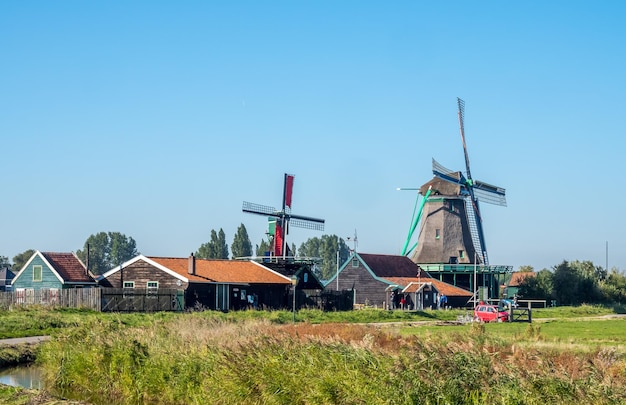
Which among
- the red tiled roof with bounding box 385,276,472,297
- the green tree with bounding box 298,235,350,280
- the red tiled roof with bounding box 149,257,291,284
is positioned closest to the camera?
the red tiled roof with bounding box 149,257,291,284

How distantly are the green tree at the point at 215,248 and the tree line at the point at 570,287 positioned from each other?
54925mm

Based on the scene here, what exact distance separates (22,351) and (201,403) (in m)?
12.7

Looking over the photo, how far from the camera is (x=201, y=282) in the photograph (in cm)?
5272

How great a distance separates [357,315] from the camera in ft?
162

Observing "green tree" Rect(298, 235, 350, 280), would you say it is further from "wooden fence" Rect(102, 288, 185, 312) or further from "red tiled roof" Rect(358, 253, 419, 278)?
"wooden fence" Rect(102, 288, 185, 312)

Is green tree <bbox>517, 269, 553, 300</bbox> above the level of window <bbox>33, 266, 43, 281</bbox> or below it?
below

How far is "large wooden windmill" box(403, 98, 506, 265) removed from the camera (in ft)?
246

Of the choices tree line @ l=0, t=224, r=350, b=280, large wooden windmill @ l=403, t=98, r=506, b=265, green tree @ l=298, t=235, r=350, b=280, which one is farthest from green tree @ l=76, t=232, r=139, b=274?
large wooden windmill @ l=403, t=98, r=506, b=265

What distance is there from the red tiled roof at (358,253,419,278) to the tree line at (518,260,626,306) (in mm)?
10386

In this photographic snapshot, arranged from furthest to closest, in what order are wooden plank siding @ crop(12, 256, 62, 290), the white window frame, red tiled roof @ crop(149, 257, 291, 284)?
the white window frame → wooden plank siding @ crop(12, 256, 62, 290) → red tiled roof @ crop(149, 257, 291, 284)

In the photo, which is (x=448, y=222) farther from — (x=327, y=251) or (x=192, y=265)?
(x=327, y=251)

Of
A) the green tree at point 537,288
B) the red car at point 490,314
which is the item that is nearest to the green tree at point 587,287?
the green tree at point 537,288

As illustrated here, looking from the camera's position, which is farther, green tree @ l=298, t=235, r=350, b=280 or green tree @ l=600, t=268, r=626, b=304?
green tree @ l=298, t=235, r=350, b=280

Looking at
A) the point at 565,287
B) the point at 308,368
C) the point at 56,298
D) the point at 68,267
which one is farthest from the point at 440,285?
the point at 308,368
